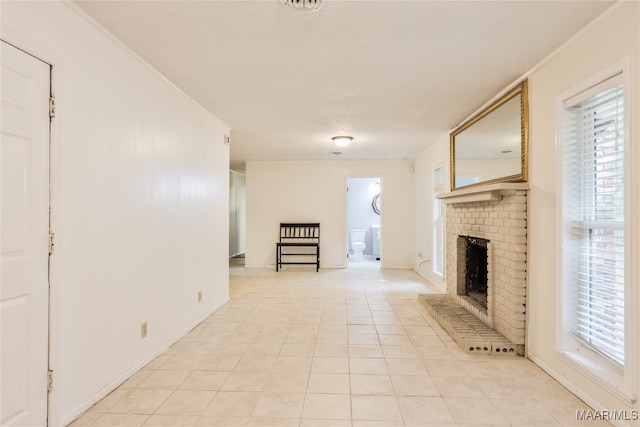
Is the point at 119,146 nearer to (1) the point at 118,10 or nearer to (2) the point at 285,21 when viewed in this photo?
(1) the point at 118,10

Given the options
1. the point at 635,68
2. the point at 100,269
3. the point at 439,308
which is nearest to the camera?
the point at 635,68

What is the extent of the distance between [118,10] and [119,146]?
0.81 m

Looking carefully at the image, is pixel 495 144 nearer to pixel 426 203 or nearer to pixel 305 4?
pixel 305 4

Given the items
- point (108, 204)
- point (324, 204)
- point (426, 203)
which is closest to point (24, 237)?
point (108, 204)

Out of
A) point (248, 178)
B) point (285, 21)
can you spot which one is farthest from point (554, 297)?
point (248, 178)

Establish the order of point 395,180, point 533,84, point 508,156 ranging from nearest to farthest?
point 533,84, point 508,156, point 395,180

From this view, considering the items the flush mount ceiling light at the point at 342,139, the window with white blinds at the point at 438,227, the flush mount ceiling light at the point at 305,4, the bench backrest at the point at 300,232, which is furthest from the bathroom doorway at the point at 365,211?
the flush mount ceiling light at the point at 305,4

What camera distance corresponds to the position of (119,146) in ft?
7.13

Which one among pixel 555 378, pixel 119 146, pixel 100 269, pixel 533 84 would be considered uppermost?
pixel 533 84

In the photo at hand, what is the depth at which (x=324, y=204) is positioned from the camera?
23.0 ft

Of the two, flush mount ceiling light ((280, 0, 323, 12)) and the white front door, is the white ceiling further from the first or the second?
the white front door

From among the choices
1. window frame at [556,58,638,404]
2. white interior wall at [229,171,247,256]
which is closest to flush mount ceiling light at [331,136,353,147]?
window frame at [556,58,638,404]

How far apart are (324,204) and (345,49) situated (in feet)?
16.0

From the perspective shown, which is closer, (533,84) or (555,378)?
(555,378)
